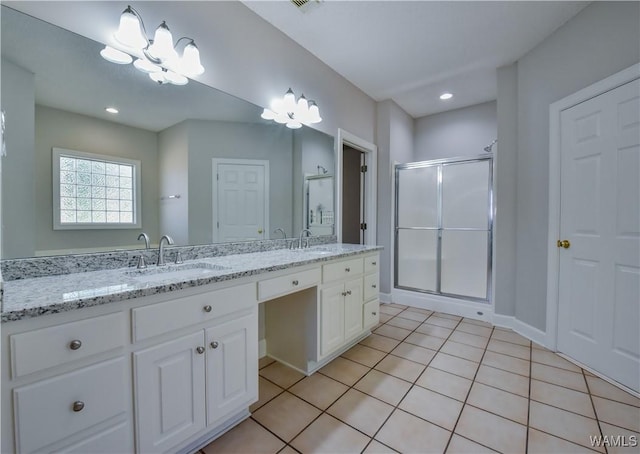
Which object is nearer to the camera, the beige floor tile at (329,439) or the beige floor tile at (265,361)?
the beige floor tile at (329,439)

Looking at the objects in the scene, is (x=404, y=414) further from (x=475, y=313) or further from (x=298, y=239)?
(x=475, y=313)

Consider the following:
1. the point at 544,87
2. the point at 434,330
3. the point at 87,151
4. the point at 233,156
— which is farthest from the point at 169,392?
the point at 544,87

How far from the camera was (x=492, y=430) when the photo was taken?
1.42m

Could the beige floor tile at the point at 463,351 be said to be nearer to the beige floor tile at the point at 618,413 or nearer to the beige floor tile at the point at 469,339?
the beige floor tile at the point at 469,339

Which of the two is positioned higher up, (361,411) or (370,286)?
(370,286)

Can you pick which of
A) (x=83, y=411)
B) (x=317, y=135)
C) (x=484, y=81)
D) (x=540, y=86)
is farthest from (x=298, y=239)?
(x=484, y=81)

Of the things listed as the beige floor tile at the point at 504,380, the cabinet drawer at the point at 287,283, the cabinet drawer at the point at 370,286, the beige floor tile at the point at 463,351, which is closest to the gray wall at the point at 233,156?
the cabinet drawer at the point at 287,283

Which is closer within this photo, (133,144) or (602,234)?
(133,144)

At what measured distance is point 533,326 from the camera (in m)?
2.52

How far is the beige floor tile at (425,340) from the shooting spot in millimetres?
2404

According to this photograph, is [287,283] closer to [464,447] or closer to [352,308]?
[352,308]

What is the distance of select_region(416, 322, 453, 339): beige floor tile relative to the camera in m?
2.64

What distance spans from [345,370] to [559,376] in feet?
4.88

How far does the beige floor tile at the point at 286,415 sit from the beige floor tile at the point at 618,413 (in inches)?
62.4
